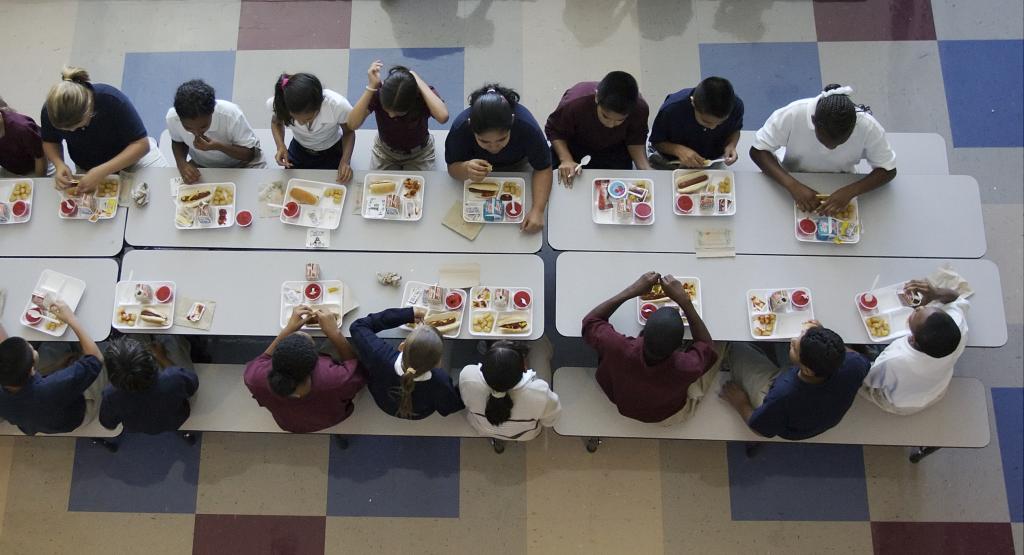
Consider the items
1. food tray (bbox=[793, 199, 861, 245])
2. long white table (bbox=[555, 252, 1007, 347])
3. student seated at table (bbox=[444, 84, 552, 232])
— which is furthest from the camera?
food tray (bbox=[793, 199, 861, 245])

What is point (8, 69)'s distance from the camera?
5.07 m

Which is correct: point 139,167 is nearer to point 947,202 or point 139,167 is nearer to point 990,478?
point 947,202

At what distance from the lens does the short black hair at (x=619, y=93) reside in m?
3.47

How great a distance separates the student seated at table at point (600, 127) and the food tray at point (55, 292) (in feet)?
8.77

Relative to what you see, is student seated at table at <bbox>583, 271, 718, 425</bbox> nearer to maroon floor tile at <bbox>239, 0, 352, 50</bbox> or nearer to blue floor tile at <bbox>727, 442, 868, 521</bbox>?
blue floor tile at <bbox>727, 442, 868, 521</bbox>

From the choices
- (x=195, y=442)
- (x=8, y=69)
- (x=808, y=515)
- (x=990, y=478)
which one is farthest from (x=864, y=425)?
(x=8, y=69)

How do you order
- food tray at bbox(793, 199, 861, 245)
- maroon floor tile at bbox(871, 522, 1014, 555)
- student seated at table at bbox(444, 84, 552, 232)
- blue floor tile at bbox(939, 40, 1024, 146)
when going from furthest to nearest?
1. blue floor tile at bbox(939, 40, 1024, 146)
2. maroon floor tile at bbox(871, 522, 1014, 555)
3. food tray at bbox(793, 199, 861, 245)
4. student seated at table at bbox(444, 84, 552, 232)

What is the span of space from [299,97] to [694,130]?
215cm

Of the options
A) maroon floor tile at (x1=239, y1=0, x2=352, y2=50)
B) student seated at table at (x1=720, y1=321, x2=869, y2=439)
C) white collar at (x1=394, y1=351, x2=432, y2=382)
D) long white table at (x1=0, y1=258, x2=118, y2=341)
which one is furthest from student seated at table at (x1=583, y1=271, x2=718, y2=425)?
maroon floor tile at (x1=239, y1=0, x2=352, y2=50)

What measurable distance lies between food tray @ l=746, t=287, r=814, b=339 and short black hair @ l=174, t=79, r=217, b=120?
9.76 feet

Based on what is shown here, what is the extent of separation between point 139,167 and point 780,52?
4.35m

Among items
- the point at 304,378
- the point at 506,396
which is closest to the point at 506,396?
the point at 506,396

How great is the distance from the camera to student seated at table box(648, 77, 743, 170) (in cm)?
358

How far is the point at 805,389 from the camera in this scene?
3307mm
